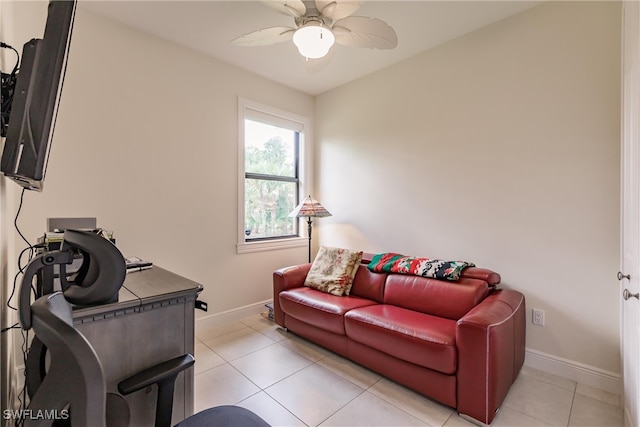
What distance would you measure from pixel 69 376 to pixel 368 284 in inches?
96.4

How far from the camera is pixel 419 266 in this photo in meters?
2.56

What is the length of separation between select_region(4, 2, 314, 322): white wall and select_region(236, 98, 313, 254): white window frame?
0.26 ft

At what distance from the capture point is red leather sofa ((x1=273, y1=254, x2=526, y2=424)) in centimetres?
168

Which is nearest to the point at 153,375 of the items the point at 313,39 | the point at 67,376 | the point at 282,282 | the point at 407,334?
the point at 67,376

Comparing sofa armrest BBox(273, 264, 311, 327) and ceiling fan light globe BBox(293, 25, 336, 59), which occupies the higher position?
ceiling fan light globe BBox(293, 25, 336, 59)

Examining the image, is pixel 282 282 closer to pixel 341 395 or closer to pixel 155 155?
pixel 341 395

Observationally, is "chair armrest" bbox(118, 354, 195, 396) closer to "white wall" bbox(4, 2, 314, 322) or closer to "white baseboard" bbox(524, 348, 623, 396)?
"white wall" bbox(4, 2, 314, 322)

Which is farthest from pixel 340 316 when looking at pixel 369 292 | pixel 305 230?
pixel 305 230

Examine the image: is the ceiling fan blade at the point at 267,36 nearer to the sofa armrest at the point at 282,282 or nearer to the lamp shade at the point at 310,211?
the lamp shade at the point at 310,211

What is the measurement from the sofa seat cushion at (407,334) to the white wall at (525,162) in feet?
2.84

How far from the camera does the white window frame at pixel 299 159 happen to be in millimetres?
3238

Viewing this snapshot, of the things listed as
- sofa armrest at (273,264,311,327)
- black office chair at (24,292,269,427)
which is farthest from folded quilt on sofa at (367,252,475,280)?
black office chair at (24,292,269,427)

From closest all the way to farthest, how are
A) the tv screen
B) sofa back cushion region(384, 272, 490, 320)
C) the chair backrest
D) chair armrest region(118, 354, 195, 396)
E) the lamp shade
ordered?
the chair backrest → the tv screen → chair armrest region(118, 354, 195, 396) → sofa back cushion region(384, 272, 490, 320) → the lamp shade

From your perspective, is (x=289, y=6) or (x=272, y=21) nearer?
(x=289, y=6)
